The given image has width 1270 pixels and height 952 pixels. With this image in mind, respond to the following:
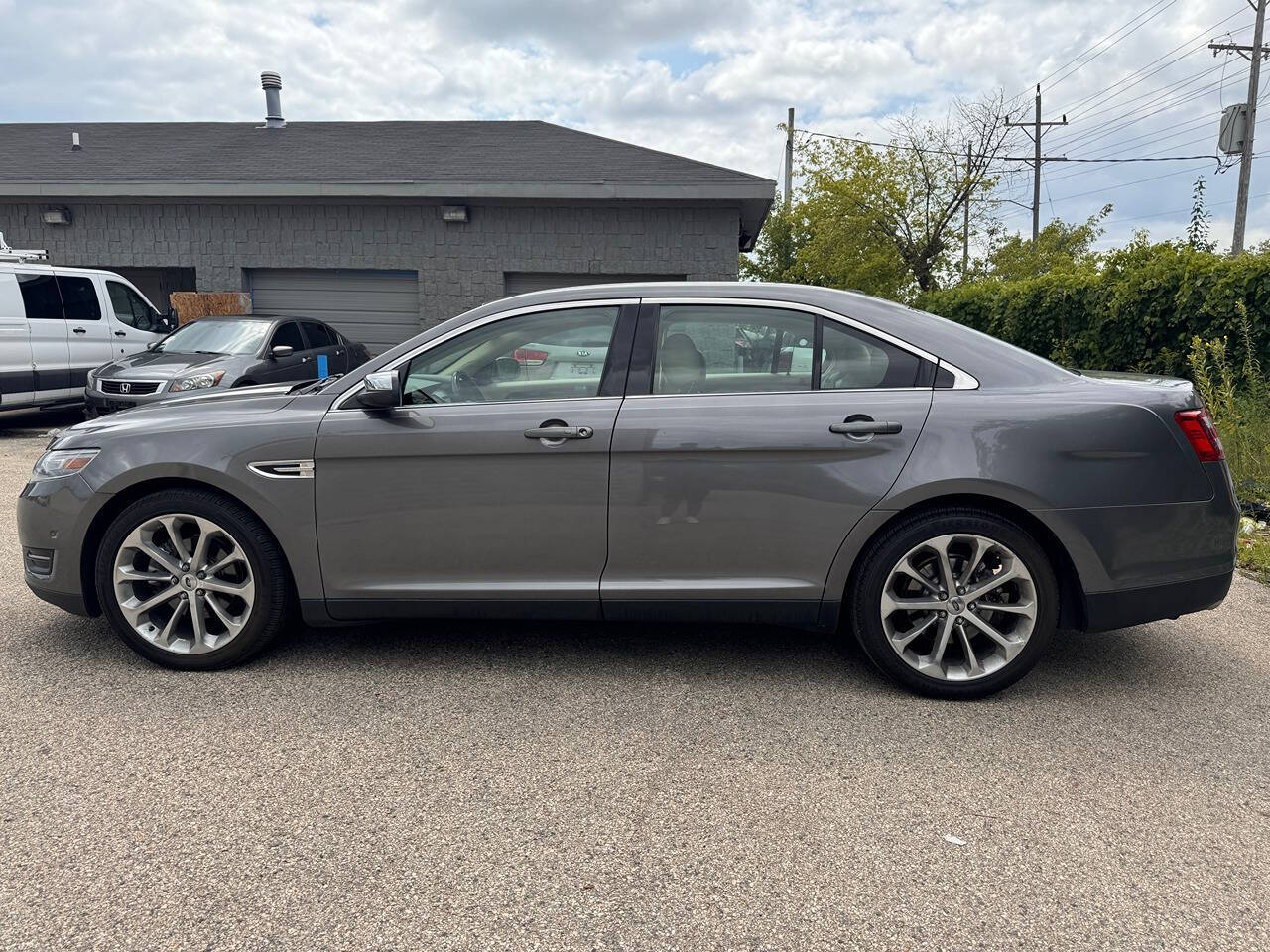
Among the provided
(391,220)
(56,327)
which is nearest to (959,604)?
(56,327)

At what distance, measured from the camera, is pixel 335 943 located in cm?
214

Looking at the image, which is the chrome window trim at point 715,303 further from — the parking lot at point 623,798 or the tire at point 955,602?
the parking lot at point 623,798

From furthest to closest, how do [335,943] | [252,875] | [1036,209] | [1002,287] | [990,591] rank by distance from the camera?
[1036,209], [1002,287], [990,591], [252,875], [335,943]

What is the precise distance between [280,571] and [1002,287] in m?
11.4

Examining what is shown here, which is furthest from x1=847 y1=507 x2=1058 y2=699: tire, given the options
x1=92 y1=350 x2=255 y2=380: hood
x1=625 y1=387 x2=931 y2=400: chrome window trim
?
x1=92 y1=350 x2=255 y2=380: hood

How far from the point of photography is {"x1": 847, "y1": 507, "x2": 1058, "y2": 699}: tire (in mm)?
3416

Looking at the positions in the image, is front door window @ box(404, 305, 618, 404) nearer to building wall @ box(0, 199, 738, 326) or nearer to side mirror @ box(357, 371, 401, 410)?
side mirror @ box(357, 371, 401, 410)

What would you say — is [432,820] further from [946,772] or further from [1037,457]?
[1037,457]

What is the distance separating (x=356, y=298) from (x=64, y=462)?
11418 mm

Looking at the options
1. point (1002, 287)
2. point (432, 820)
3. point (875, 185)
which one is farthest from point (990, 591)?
point (875, 185)

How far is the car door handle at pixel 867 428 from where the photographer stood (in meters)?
3.41

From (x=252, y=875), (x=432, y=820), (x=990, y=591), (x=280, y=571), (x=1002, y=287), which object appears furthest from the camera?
(x=1002, y=287)

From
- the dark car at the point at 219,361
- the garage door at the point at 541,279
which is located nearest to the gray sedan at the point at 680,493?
the dark car at the point at 219,361

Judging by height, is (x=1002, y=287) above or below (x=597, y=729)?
above
